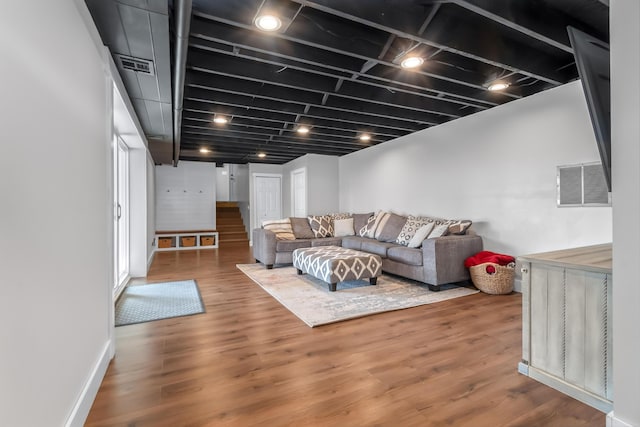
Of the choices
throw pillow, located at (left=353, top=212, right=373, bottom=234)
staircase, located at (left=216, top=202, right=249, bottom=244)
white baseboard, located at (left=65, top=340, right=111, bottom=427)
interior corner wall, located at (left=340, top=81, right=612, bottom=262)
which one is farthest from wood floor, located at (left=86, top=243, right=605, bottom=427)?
staircase, located at (left=216, top=202, right=249, bottom=244)

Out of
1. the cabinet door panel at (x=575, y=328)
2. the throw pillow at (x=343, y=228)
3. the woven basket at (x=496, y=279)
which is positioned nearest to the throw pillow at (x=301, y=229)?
the throw pillow at (x=343, y=228)

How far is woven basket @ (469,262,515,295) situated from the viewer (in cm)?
346

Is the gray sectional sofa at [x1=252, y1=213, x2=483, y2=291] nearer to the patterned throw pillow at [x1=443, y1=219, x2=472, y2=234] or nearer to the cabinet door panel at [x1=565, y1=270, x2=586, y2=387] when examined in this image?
the patterned throw pillow at [x1=443, y1=219, x2=472, y2=234]

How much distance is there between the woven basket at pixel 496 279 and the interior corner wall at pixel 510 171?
1.27 ft

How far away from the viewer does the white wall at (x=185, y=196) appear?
7902 millimetres

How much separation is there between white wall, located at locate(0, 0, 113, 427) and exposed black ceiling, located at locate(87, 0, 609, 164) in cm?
72

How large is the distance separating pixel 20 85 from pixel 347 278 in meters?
3.18

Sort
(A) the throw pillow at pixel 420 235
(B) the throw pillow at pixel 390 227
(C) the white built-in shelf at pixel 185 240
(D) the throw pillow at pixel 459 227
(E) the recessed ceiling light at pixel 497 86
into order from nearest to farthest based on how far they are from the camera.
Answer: (E) the recessed ceiling light at pixel 497 86 < (D) the throw pillow at pixel 459 227 < (A) the throw pillow at pixel 420 235 < (B) the throw pillow at pixel 390 227 < (C) the white built-in shelf at pixel 185 240

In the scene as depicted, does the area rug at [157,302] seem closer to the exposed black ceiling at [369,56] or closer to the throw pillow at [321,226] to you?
the exposed black ceiling at [369,56]

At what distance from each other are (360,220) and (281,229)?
1.56 metres

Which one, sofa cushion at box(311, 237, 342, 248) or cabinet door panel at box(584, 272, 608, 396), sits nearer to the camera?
cabinet door panel at box(584, 272, 608, 396)

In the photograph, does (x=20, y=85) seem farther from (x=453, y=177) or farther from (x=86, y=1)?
(x=453, y=177)

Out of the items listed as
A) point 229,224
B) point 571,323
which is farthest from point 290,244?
point 229,224

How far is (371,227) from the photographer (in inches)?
214
